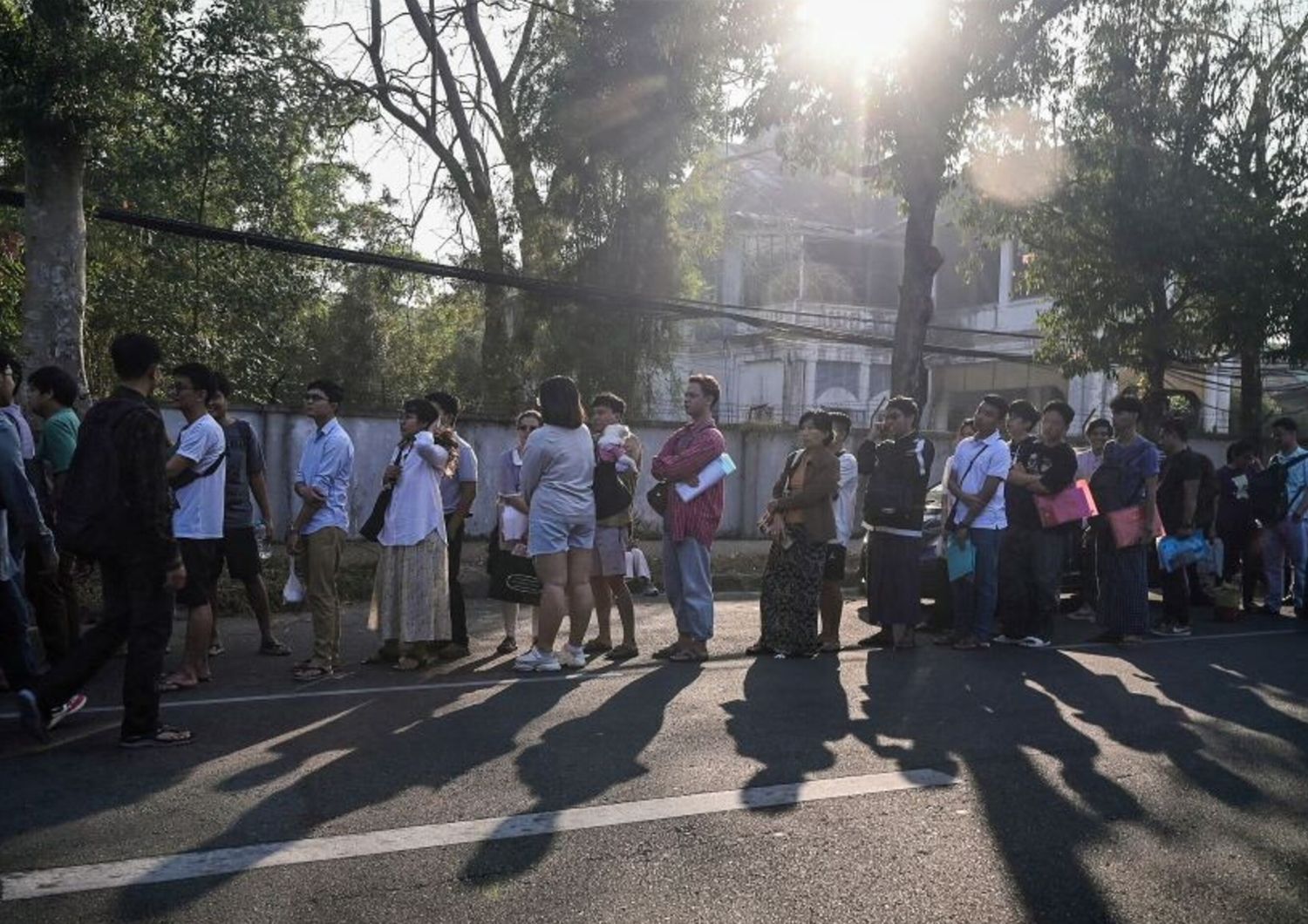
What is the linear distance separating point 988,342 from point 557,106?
2020cm

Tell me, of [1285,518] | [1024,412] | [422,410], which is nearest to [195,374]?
[422,410]

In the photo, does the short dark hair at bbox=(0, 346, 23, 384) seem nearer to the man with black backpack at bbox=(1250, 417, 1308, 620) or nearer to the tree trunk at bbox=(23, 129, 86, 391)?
the tree trunk at bbox=(23, 129, 86, 391)

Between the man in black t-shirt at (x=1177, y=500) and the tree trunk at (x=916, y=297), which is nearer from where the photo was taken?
the man in black t-shirt at (x=1177, y=500)

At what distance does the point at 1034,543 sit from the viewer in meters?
9.96

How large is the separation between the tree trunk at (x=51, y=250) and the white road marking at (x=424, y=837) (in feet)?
28.4

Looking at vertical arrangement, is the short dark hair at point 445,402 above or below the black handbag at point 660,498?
above

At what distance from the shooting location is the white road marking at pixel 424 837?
409 cm

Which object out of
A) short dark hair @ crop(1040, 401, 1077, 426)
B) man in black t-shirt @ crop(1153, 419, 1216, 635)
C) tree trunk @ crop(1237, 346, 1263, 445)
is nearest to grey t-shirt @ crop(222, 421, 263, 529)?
short dark hair @ crop(1040, 401, 1077, 426)

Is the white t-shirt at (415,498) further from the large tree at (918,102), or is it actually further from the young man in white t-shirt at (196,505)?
the large tree at (918,102)

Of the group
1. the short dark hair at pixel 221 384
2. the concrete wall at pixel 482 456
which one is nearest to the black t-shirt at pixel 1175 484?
the short dark hair at pixel 221 384

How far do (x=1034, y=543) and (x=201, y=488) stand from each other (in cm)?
609

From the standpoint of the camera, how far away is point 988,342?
37094 millimetres

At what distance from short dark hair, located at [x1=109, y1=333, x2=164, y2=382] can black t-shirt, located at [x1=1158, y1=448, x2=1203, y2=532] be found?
29.1 feet

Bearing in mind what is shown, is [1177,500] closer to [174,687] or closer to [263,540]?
[263,540]
